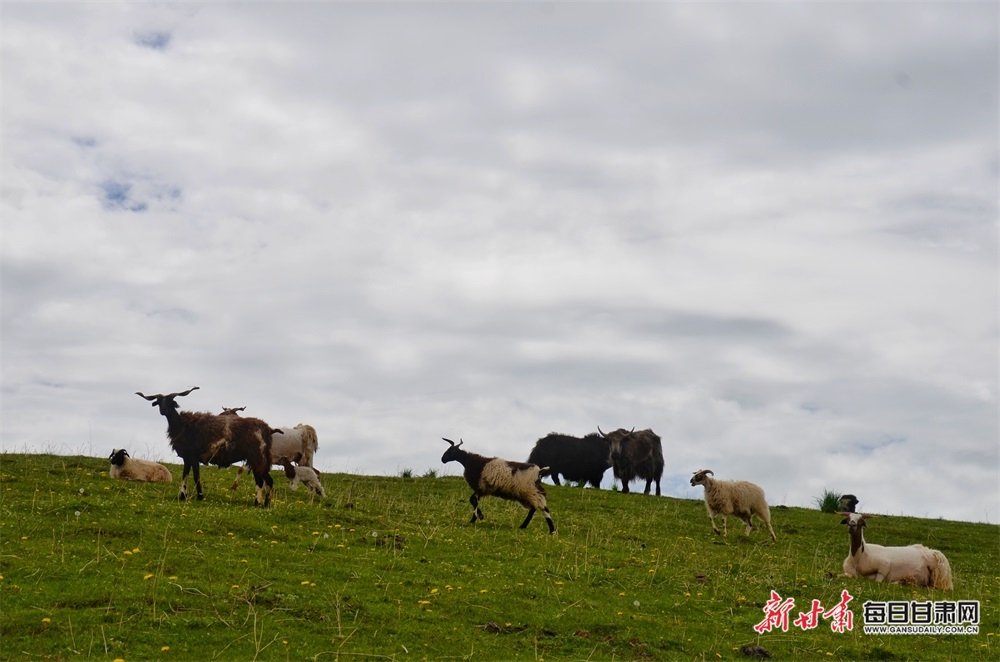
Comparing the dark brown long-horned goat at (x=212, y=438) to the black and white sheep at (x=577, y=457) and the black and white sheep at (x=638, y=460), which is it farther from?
the black and white sheep at (x=577, y=457)

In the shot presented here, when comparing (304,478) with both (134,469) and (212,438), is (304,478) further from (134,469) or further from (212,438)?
(134,469)

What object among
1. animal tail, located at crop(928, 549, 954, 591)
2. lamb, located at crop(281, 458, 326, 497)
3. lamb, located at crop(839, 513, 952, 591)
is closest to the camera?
animal tail, located at crop(928, 549, 954, 591)

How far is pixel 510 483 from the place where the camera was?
23078 mm

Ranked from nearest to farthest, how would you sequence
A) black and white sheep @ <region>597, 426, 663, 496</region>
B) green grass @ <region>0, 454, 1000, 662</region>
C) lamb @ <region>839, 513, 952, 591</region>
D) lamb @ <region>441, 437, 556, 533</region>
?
1. green grass @ <region>0, 454, 1000, 662</region>
2. lamb @ <region>839, 513, 952, 591</region>
3. lamb @ <region>441, 437, 556, 533</region>
4. black and white sheep @ <region>597, 426, 663, 496</region>

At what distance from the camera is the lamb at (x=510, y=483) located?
22938 millimetres

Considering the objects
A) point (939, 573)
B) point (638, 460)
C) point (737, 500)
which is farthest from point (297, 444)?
point (939, 573)

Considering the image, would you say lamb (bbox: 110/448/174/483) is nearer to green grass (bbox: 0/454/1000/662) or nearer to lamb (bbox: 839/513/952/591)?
green grass (bbox: 0/454/1000/662)

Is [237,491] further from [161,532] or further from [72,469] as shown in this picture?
[161,532]

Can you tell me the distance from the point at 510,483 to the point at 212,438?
7.32 metres

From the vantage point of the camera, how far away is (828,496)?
1352 inches

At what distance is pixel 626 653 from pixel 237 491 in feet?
47.1

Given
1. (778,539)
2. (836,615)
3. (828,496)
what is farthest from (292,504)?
(828,496)

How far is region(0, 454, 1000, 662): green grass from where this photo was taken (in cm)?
1240

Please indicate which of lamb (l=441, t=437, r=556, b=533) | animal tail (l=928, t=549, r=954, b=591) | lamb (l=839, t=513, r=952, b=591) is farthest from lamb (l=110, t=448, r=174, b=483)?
animal tail (l=928, t=549, r=954, b=591)
